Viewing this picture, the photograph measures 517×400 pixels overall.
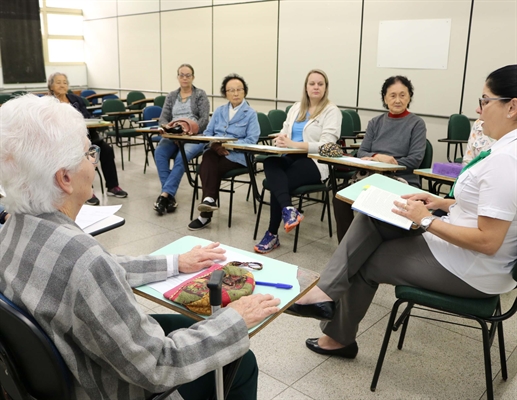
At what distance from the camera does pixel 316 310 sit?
6.13 feet

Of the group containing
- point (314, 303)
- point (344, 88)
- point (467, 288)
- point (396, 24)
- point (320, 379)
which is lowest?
point (320, 379)

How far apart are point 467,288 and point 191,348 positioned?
1161 mm

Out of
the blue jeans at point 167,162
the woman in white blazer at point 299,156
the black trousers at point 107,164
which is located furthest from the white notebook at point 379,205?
the black trousers at point 107,164

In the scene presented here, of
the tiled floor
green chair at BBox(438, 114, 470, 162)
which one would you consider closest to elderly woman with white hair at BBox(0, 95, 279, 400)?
the tiled floor

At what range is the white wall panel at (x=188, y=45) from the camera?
7031 millimetres

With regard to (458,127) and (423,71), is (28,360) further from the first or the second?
(423,71)

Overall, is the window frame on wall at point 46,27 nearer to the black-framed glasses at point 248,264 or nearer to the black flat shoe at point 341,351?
the black flat shoe at point 341,351

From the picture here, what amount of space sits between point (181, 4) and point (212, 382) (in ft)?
23.1

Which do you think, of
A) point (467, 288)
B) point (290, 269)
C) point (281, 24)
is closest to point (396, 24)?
point (281, 24)

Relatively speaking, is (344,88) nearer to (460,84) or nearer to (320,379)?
(460,84)

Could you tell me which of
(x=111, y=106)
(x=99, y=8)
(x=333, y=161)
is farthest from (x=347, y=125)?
(x=99, y=8)

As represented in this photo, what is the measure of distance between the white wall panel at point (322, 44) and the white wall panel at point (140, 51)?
9.05 ft

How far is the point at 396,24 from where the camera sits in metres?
5.05

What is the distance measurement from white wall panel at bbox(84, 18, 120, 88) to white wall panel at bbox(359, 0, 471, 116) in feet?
17.4
